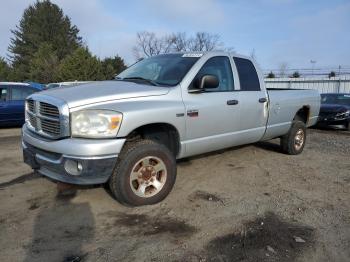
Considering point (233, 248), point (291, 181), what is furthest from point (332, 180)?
point (233, 248)

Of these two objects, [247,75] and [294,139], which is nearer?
[247,75]

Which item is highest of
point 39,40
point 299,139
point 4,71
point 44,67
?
A: point 39,40

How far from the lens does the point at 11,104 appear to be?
1249 cm

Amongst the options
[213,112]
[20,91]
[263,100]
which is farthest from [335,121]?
[20,91]

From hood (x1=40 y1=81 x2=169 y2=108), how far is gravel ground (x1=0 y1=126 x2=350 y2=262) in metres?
1.34

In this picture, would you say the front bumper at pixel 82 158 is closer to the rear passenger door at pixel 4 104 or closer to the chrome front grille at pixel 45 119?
the chrome front grille at pixel 45 119

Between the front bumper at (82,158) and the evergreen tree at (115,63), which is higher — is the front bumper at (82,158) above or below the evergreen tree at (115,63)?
below

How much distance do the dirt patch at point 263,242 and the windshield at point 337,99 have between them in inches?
474

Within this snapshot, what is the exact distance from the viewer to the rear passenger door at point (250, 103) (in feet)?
20.6

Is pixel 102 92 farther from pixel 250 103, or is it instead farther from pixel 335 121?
pixel 335 121

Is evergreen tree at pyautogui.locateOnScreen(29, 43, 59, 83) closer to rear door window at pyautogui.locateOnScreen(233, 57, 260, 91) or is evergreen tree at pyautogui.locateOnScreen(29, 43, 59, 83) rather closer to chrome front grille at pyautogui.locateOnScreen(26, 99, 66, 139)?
rear door window at pyautogui.locateOnScreen(233, 57, 260, 91)

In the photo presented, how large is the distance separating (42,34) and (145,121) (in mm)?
63186

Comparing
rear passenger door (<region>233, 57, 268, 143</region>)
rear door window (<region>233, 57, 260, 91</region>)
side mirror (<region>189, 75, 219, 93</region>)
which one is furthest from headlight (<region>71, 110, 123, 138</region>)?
rear door window (<region>233, 57, 260, 91</region>)

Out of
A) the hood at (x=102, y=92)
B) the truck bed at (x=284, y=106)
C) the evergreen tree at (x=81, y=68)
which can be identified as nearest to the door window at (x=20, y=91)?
the hood at (x=102, y=92)
